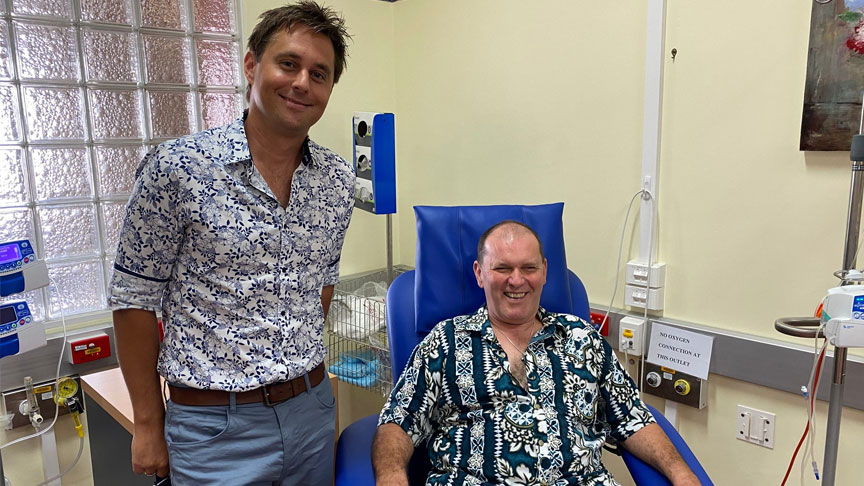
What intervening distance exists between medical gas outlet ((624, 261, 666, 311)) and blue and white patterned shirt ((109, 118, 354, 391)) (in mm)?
1217

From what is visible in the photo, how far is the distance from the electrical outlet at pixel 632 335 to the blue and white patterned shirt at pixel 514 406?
0.42 meters

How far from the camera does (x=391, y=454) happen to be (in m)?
1.39

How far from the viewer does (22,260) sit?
136 cm

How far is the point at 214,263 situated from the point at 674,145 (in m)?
1.45

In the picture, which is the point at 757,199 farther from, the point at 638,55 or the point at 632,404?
the point at 632,404

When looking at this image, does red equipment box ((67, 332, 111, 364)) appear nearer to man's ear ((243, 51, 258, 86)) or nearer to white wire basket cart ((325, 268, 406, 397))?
white wire basket cart ((325, 268, 406, 397))

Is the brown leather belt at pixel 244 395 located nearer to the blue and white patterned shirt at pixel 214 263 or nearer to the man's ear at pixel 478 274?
the blue and white patterned shirt at pixel 214 263

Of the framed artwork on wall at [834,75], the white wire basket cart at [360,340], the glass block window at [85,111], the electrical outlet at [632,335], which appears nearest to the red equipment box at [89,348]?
the glass block window at [85,111]

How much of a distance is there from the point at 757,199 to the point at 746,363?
496mm

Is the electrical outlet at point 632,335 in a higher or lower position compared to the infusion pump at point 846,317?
lower

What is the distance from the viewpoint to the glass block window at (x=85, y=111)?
1.80 m

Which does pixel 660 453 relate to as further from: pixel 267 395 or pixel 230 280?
pixel 230 280

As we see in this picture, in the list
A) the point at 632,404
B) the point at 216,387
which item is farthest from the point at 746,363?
the point at 216,387

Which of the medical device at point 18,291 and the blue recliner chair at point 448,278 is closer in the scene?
the medical device at point 18,291
